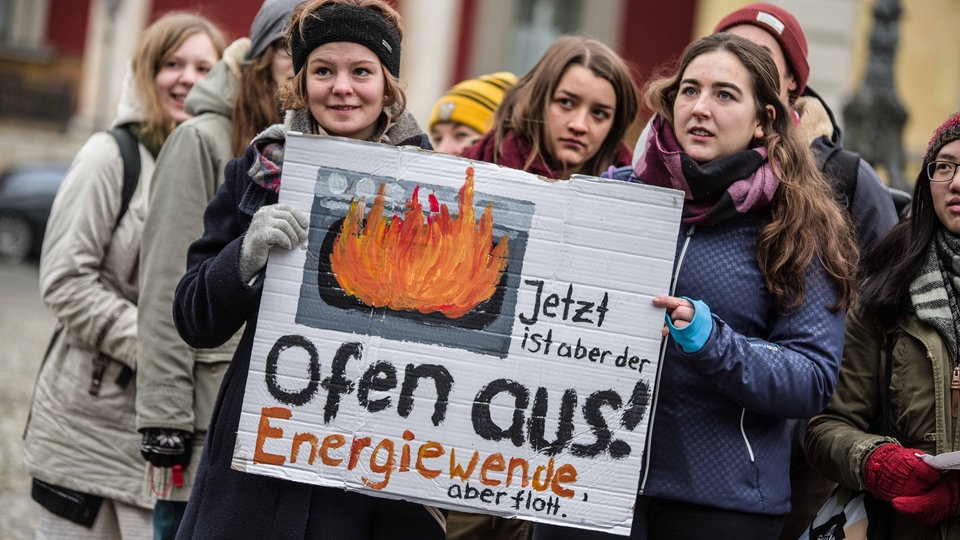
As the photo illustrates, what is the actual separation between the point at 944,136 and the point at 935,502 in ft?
3.07

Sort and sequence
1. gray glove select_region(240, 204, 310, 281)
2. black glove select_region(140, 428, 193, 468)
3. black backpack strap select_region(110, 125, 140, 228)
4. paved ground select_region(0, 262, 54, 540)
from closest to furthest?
gray glove select_region(240, 204, 310, 281)
black glove select_region(140, 428, 193, 468)
black backpack strap select_region(110, 125, 140, 228)
paved ground select_region(0, 262, 54, 540)

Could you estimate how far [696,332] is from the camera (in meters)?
2.96

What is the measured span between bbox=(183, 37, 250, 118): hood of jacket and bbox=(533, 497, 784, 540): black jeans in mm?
1673

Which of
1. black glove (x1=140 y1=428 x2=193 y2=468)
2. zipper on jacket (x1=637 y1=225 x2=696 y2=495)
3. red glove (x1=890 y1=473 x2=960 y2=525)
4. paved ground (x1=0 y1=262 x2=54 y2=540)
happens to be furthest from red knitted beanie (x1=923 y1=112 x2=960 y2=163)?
paved ground (x1=0 y1=262 x2=54 y2=540)

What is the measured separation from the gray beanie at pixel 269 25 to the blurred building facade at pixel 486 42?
298 inches

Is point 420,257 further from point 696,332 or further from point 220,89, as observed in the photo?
point 220,89

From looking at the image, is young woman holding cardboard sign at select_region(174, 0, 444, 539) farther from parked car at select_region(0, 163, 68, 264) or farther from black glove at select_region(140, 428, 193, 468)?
parked car at select_region(0, 163, 68, 264)

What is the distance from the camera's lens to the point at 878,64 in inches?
320

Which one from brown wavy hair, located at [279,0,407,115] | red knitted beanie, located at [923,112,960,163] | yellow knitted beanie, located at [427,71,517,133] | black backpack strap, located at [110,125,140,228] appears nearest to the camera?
brown wavy hair, located at [279,0,407,115]

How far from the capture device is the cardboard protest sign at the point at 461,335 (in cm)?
303

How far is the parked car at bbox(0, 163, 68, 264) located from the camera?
18.7m

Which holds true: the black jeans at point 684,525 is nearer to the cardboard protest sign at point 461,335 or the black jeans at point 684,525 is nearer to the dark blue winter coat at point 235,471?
the cardboard protest sign at point 461,335

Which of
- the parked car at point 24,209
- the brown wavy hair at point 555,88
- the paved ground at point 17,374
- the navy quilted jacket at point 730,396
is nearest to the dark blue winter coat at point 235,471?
the navy quilted jacket at point 730,396

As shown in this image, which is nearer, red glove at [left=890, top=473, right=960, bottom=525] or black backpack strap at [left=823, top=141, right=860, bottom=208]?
red glove at [left=890, top=473, right=960, bottom=525]
